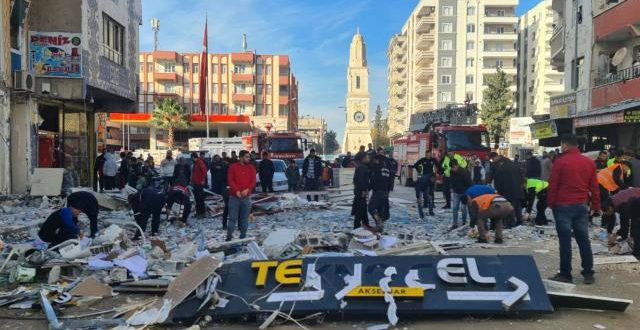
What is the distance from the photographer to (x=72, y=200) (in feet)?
29.2

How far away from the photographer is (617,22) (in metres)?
21.6

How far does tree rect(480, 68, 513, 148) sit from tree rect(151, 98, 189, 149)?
35.0m

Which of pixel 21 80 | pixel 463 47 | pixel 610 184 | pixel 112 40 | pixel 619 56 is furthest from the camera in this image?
pixel 463 47

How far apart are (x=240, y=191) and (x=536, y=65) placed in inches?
2828

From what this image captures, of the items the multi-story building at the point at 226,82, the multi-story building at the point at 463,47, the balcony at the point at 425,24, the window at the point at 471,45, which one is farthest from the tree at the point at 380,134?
the window at the point at 471,45

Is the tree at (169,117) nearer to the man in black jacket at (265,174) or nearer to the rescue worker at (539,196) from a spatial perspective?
the man in black jacket at (265,174)

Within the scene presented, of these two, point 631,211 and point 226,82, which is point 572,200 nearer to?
point 631,211

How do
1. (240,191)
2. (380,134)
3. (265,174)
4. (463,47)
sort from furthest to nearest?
(380,134) → (463,47) → (265,174) → (240,191)

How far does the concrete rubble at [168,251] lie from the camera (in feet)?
19.4

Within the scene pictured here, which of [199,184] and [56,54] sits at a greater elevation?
[56,54]

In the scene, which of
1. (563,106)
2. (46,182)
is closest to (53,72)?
(46,182)

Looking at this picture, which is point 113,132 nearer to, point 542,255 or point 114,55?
point 114,55

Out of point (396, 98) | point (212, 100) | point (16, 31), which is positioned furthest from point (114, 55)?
point (396, 98)

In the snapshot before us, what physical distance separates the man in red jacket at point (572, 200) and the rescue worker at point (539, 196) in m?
5.23
